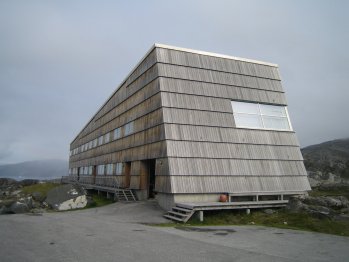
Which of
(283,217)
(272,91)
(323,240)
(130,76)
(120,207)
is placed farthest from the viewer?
(130,76)

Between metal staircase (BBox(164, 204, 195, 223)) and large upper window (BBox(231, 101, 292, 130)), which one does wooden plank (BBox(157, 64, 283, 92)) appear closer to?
large upper window (BBox(231, 101, 292, 130))

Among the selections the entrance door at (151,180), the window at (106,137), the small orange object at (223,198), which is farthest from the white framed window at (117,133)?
the small orange object at (223,198)

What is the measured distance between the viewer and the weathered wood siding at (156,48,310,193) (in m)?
19.9

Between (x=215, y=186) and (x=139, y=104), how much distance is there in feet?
31.4

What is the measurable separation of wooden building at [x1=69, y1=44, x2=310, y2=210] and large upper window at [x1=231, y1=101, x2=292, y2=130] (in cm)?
8

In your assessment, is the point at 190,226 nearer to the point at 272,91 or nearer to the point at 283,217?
the point at 283,217

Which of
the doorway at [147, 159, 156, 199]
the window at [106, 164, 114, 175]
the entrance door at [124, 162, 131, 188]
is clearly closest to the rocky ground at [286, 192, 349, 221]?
the doorway at [147, 159, 156, 199]

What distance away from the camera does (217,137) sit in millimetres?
21359

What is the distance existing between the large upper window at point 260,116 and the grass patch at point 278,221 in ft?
22.5

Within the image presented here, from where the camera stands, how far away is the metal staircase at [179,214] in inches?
654

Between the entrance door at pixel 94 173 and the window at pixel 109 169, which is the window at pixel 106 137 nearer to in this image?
the window at pixel 109 169

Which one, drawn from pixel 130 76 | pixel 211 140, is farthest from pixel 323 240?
pixel 130 76

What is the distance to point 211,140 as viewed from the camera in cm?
2106

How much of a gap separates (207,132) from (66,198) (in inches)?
469
